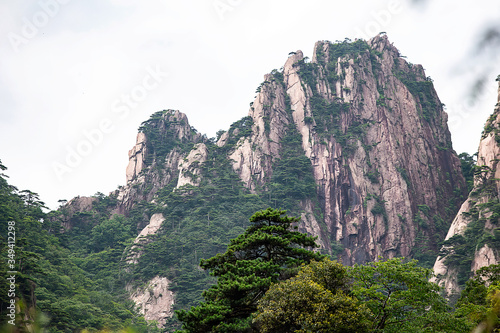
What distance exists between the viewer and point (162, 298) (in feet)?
169

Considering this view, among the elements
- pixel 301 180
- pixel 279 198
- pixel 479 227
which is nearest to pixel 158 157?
pixel 279 198

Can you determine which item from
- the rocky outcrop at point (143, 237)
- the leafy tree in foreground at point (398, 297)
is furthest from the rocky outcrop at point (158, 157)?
the leafy tree in foreground at point (398, 297)

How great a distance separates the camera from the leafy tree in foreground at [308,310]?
14.4 meters

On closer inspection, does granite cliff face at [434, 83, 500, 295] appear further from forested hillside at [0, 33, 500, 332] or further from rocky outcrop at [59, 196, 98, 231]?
rocky outcrop at [59, 196, 98, 231]

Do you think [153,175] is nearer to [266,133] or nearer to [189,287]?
[266,133]

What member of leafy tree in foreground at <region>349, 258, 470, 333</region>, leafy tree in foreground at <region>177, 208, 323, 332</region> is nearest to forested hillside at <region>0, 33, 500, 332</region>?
leafy tree in foreground at <region>349, 258, 470, 333</region>

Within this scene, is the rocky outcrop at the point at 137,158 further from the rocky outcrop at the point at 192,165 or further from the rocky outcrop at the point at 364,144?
the rocky outcrop at the point at 364,144

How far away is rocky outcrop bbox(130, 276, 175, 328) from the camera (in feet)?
164

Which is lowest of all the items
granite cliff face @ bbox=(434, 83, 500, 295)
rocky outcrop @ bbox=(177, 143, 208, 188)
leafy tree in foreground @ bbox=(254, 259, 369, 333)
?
leafy tree in foreground @ bbox=(254, 259, 369, 333)

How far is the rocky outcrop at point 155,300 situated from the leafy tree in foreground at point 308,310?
1485 inches

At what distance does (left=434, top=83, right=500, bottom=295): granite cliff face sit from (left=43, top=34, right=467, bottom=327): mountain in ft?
35.3

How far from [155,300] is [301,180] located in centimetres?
3051

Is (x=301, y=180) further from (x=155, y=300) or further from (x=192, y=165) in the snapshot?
(x=155, y=300)

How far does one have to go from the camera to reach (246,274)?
18.2m
